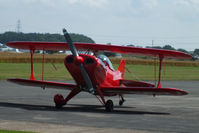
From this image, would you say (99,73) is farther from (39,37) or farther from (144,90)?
(39,37)

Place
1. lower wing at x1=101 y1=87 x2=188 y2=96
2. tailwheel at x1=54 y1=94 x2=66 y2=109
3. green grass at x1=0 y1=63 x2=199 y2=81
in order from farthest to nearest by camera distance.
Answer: green grass at x1=0 y1=63 x2=199 y2=81 < tailwheel at x1=54 y1=94 x2=66 y2=109 < lower wing at x1=101 y1=87 x2=188 y2=96

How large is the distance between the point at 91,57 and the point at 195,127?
179 inches

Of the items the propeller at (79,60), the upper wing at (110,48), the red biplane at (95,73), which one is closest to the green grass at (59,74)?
the upper wing at (110,48)

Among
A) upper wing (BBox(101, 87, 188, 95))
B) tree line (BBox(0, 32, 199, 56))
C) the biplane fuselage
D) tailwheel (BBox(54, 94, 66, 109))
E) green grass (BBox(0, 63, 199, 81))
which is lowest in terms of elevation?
green grass (BBox(0, 63, 199, 81))

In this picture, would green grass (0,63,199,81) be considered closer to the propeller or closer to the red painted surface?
the red painted surface

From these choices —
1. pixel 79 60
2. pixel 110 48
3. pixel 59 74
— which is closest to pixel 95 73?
pixel 79 60

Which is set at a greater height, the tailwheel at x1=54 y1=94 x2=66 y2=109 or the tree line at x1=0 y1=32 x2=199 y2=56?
the tree line at x1=0 y1=32 x2=199 y2=56

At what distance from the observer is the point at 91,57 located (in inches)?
598

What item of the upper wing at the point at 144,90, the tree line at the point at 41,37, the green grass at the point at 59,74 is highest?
the tree line at the point at 41,37

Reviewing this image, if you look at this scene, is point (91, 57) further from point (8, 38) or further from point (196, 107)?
point (8, 38)

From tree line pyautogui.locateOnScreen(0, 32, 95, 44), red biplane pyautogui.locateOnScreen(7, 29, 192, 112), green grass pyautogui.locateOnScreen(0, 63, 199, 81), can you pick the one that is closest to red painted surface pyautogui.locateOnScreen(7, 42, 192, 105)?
red biplane pyautogui.locateOnScreen(7, 29, 192, 112)

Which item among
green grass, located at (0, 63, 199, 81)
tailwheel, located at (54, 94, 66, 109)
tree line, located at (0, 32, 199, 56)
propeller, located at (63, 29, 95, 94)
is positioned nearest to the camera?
propeller, located at (63, 29, 95, 94)

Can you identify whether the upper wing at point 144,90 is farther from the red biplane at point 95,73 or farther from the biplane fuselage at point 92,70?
the biplane fuselage at point 92,70

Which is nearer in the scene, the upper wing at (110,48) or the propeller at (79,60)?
the propeller at (79,60)
